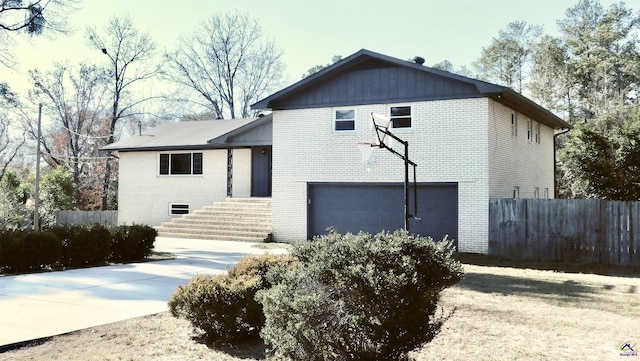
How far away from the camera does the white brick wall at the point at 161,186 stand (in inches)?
946

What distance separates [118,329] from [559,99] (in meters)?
38.1

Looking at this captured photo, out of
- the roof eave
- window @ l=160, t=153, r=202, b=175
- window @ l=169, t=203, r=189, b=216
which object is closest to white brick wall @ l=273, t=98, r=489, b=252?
the roof eave

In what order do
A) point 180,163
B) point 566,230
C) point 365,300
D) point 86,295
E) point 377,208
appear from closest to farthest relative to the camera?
point 365,300 < point 86,295 < point 566,230 < point 377,208 < point 180,163

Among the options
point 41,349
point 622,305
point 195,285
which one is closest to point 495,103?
point 622,305

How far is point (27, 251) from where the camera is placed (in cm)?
1177

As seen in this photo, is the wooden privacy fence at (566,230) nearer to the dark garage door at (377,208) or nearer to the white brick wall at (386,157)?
the white brick wall at (386,157)

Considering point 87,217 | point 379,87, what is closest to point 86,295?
point 379,87

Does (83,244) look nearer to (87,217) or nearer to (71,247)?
(71,247)

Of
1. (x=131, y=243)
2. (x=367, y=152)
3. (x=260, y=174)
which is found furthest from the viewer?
(x=260, y=174)

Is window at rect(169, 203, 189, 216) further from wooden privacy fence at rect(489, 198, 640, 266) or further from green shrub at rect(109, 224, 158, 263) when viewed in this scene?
wooden privacy fence at rect(489, 198, 640, 266)

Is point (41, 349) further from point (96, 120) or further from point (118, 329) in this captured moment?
point (96, 120)

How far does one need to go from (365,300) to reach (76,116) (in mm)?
40799

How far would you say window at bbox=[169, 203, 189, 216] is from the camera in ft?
81.3

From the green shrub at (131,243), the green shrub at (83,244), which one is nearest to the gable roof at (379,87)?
the green shrub at (131,243)
